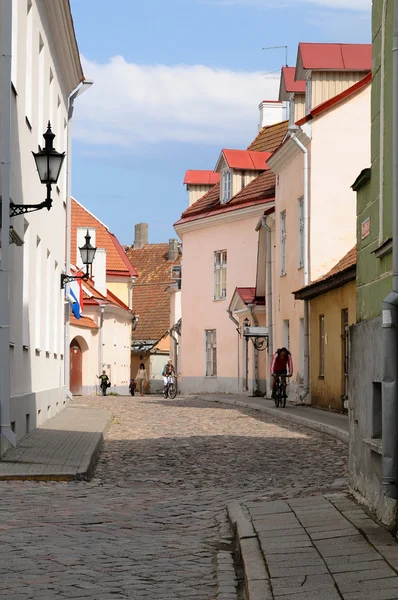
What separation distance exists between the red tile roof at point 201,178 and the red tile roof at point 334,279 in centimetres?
1943

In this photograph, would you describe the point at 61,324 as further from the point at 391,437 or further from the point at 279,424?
the point at 391,437

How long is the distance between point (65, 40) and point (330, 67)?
864 cm

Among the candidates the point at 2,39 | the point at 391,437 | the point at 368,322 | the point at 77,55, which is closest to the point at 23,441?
the point at 2,39

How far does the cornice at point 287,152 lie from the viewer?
95.6 feet

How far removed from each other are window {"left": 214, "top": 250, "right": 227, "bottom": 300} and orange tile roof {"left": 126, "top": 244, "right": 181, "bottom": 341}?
26034 millimetres

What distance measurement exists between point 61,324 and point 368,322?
17.8 m

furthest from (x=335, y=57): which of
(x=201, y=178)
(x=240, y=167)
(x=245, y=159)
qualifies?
(x=201, y=178)

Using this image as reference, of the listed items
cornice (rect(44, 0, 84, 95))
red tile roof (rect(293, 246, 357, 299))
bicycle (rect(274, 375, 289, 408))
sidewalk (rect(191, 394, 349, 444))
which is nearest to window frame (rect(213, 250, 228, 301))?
sidewalk (rect(191, 394, 349, 444))

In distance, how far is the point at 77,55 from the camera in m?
25.4

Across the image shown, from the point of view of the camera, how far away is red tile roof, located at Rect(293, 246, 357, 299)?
75.8ft

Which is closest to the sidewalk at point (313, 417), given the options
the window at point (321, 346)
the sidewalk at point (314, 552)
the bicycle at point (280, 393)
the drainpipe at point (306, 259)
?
the bicycle at point (280, 393)

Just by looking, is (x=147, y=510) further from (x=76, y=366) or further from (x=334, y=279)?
(x=76, y=366)

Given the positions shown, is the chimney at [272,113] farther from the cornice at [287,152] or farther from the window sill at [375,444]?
the window sill at [375,444]

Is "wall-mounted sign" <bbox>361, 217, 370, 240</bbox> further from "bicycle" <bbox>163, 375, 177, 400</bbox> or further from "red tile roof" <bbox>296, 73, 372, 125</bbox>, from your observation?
"bicycle" <bbox>163, 375, 177, 400</bbox>
